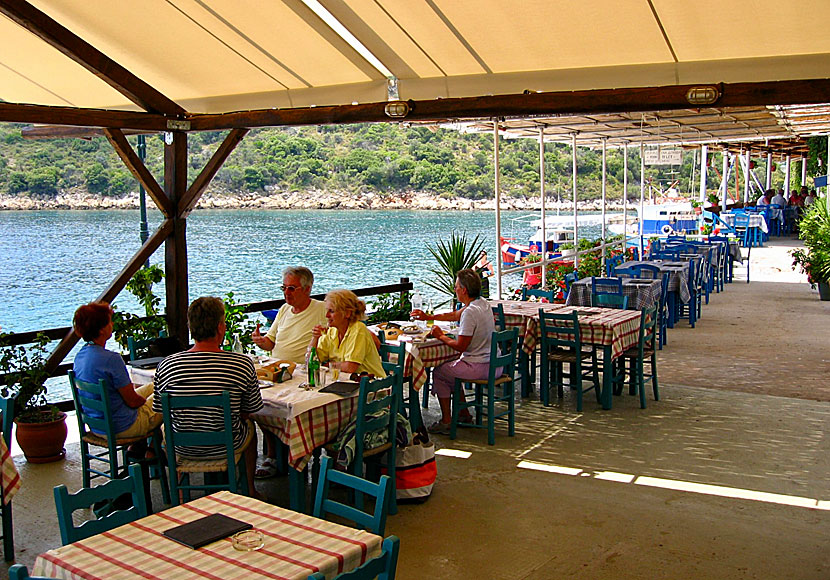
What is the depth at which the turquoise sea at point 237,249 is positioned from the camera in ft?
122

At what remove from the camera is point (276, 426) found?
4.91 m

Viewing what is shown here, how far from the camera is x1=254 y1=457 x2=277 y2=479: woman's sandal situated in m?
5.71

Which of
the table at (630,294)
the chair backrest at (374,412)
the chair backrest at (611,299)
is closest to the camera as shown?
the chair backrest at (374,412)

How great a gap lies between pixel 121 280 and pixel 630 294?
6.12 metres

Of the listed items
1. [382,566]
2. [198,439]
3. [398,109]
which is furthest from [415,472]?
[398,109]

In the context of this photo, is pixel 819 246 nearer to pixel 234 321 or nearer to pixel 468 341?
pixel 468 341

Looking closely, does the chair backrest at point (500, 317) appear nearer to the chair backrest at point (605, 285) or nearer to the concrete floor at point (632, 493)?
the concrete floor at point (632, 493)

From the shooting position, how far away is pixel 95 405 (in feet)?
15.9

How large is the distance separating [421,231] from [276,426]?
4695cm

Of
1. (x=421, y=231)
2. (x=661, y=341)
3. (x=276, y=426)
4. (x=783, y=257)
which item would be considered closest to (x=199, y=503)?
(x=276, y=426)

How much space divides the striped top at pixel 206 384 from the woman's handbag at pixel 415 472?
3.56 ft

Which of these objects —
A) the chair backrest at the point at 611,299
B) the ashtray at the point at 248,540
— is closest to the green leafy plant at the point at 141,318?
the chair backrest at the point at 611,299

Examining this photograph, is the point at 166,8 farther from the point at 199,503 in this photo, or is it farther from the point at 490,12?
the point at 199,503

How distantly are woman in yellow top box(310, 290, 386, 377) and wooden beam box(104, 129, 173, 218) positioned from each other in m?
3.48
